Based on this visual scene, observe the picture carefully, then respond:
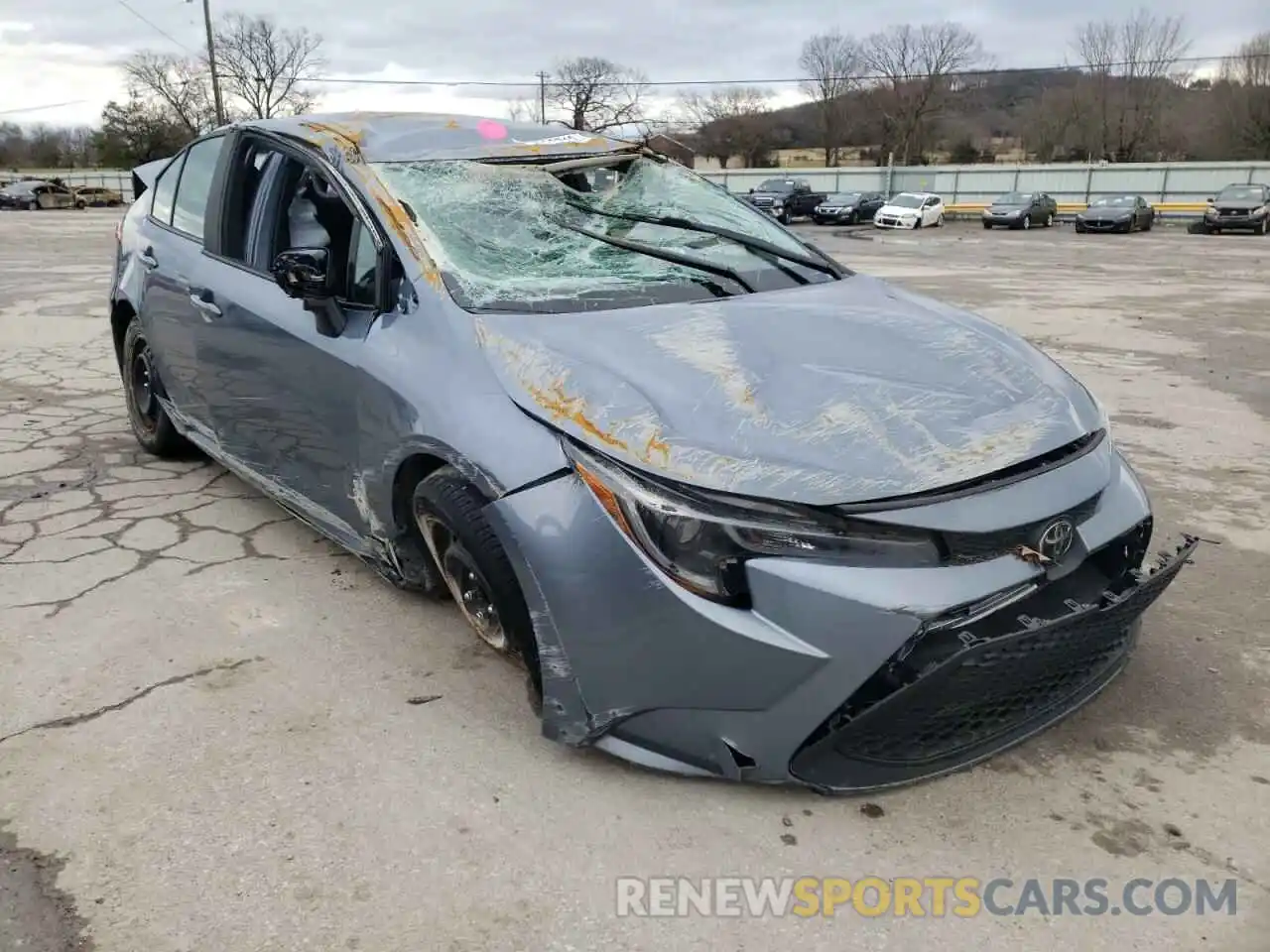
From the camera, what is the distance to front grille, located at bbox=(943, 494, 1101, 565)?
6.95ft

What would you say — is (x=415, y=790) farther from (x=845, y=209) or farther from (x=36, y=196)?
(x=36, y=196)

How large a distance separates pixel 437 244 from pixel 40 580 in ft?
6.70

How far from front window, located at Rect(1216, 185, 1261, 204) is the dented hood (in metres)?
34.1

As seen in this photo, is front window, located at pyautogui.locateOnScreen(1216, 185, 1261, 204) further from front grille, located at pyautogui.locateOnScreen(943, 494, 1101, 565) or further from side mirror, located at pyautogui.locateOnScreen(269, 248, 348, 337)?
side mirror, located at pyautogui.locateOnScreen(269, 248, 348, 337)

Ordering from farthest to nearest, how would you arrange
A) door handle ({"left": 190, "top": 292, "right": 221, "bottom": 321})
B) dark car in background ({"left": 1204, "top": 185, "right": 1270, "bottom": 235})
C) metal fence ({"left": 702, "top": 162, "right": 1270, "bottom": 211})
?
metal fence ({"left": 702, "top": 162, "right": 1270, "bottom": 211}), dark car in background ({"left": 1204, "top": 185, "right": 1270, "bottom": 235}), door handle ({"left": 190, "top": 292, "right": 221, "bottom": 321})

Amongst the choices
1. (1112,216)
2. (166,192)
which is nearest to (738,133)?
(1112,216)

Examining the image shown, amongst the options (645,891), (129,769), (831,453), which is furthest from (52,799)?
(831,453)

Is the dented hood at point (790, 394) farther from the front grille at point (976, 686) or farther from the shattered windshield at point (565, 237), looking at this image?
the front grille at point (976, 686)

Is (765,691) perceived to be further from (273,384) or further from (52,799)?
(273,384)

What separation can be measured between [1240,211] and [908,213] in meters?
10.1

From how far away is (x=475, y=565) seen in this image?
8.16 feet

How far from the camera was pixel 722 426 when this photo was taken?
2223mm

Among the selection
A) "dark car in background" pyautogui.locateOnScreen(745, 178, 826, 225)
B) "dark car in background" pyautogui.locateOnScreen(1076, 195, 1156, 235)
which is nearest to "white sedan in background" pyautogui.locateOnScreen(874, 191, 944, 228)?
"dark car in background" pyautogui.locateOnScreen(745, 178, 826, 225)

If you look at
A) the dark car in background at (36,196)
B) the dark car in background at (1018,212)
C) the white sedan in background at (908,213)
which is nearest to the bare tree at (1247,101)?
the dark car in background at (1018,212)
